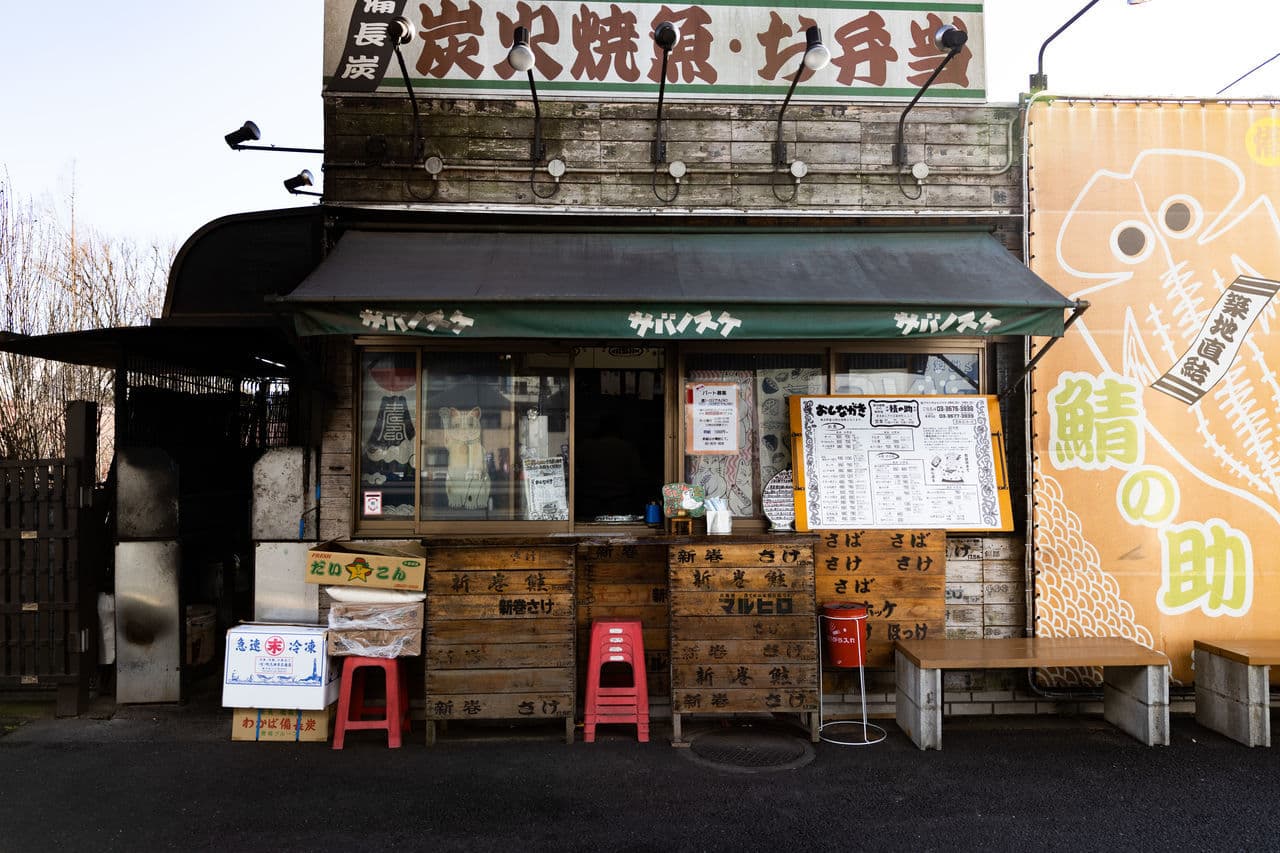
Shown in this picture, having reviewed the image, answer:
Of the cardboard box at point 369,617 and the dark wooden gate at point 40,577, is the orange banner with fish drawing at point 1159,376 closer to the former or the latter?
the cardboard box at point 369,617

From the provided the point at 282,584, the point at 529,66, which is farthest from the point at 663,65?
the point at 282,584

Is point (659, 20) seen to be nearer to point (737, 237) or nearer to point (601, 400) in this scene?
point (737, 237)

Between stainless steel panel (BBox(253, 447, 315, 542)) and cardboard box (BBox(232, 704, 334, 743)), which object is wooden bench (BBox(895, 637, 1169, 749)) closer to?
cardboard box (BBox(232, 704, 334, 743))

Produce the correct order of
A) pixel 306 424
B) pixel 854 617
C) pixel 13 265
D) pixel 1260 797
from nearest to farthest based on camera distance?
pixel 1260 797 → pixel 854 617 → pixel 306 424 → pixel 13 265

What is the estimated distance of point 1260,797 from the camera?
15.3 ft

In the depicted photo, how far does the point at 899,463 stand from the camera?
6254 millimetres

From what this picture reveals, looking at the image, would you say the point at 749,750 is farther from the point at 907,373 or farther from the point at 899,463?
the point at 907,373

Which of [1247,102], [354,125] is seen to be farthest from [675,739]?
[1247,102]

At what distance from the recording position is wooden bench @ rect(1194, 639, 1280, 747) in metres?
5.44

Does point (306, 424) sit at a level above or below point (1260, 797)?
above

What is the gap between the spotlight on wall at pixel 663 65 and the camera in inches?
212

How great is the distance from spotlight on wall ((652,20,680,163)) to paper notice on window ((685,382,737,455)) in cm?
203

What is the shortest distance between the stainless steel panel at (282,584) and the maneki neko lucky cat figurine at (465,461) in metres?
1.29

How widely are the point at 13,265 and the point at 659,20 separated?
14165mm
